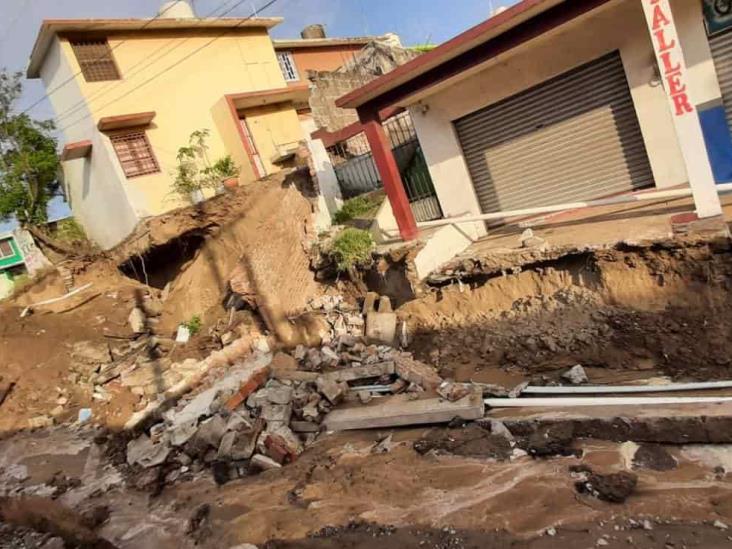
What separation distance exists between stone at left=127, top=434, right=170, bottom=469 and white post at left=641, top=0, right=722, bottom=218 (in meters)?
8.65

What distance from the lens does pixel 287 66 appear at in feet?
68.4

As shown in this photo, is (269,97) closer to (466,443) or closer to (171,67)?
(171,67)

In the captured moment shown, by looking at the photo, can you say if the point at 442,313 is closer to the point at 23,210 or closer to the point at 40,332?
the point at 40,332

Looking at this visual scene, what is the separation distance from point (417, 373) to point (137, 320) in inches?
298

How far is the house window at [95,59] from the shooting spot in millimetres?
13102

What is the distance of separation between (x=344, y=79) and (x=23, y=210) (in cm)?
1185

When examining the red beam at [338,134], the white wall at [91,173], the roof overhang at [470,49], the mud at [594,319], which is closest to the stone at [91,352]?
the white wall at [91,173]

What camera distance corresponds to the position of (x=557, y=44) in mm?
8766

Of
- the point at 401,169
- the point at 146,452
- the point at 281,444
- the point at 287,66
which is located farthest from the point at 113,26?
the point at 281,444

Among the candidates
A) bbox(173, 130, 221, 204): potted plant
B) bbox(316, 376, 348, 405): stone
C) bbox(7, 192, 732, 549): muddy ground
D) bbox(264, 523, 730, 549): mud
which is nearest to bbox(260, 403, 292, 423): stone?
bbox(316, 376, 348, 405): stone

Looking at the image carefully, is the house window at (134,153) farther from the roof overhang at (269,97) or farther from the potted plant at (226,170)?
the roof overhang at (269,97)

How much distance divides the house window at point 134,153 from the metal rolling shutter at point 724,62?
13.6 metres

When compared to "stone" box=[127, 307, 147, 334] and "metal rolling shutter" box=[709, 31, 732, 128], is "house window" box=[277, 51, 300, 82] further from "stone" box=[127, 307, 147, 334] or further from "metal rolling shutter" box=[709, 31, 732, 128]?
"metal rolling shutter" box=[709, 31, 732, 128]

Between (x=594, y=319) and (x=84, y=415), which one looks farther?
(x=84, y=415)
